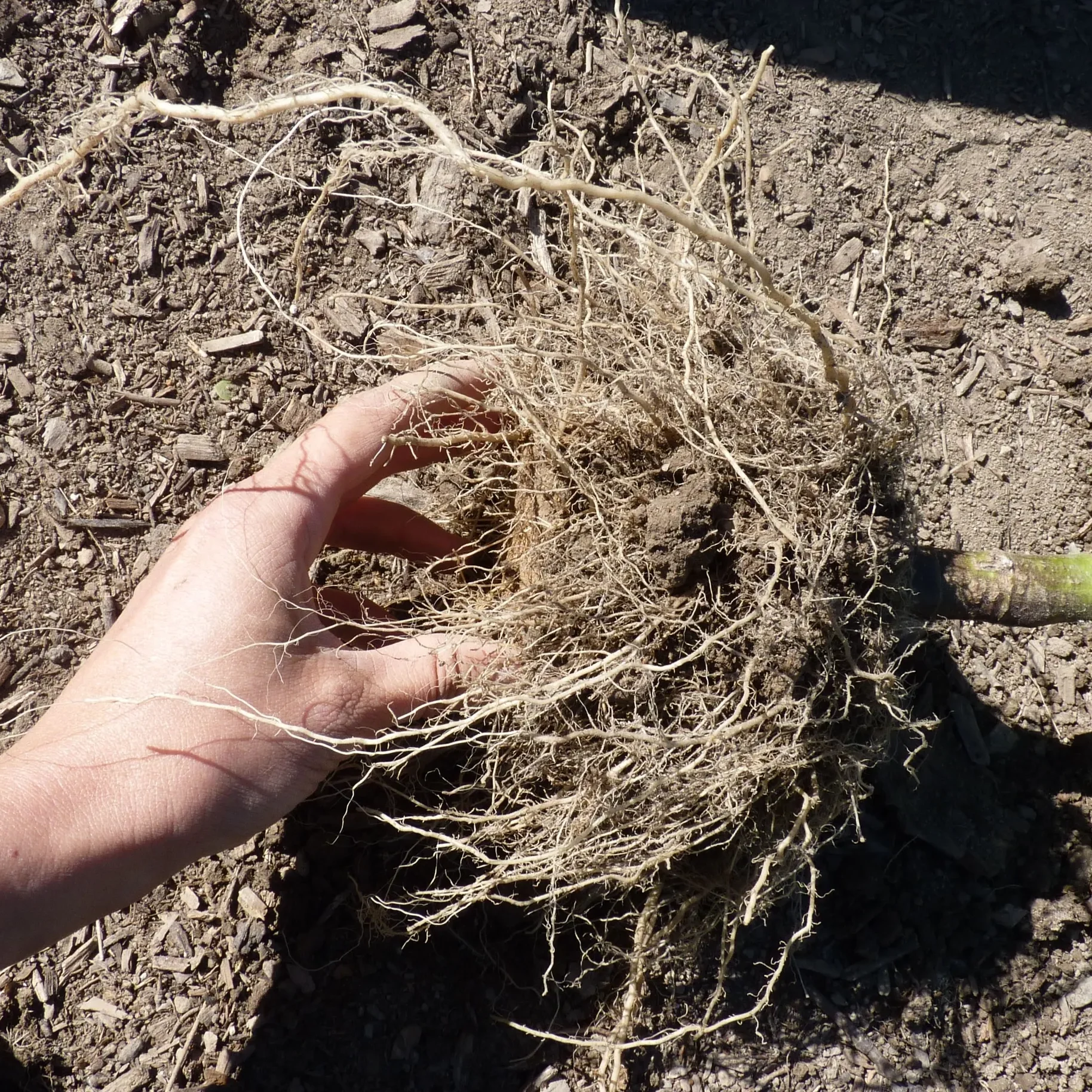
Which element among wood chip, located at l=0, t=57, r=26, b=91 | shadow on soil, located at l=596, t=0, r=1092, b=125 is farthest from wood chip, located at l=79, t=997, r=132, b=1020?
shadow on soil, located at l=596, t=0, r=1092, b=125

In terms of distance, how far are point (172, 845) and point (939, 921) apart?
1180 millimetres

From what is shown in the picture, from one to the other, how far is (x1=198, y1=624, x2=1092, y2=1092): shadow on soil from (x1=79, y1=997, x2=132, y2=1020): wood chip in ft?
0.68

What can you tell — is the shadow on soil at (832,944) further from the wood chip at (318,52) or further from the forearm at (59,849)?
the wood chip at (318,52)

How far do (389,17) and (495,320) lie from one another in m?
0.68

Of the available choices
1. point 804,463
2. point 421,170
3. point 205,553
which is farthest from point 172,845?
point 421,170

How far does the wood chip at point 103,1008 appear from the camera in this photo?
132 centimetres

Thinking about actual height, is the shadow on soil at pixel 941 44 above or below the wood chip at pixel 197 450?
above

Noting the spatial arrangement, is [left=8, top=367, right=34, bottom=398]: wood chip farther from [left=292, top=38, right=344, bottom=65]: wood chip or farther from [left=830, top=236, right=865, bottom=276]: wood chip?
[left=830, top=236, right=865, bottom=276]: wood chip

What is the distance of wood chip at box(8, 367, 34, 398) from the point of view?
Answer: 139 cm

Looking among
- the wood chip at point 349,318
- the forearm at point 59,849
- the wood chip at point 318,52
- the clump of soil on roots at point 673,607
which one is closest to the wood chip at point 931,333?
the clump of soil on roots at point 673,607

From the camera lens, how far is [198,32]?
4.82 feet

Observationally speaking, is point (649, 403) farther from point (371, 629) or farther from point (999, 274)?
point (999, 274)

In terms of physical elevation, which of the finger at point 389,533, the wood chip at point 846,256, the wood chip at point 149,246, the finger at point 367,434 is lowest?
the finger at point 389,533

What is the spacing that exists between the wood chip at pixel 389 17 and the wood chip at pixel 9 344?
0.79m
